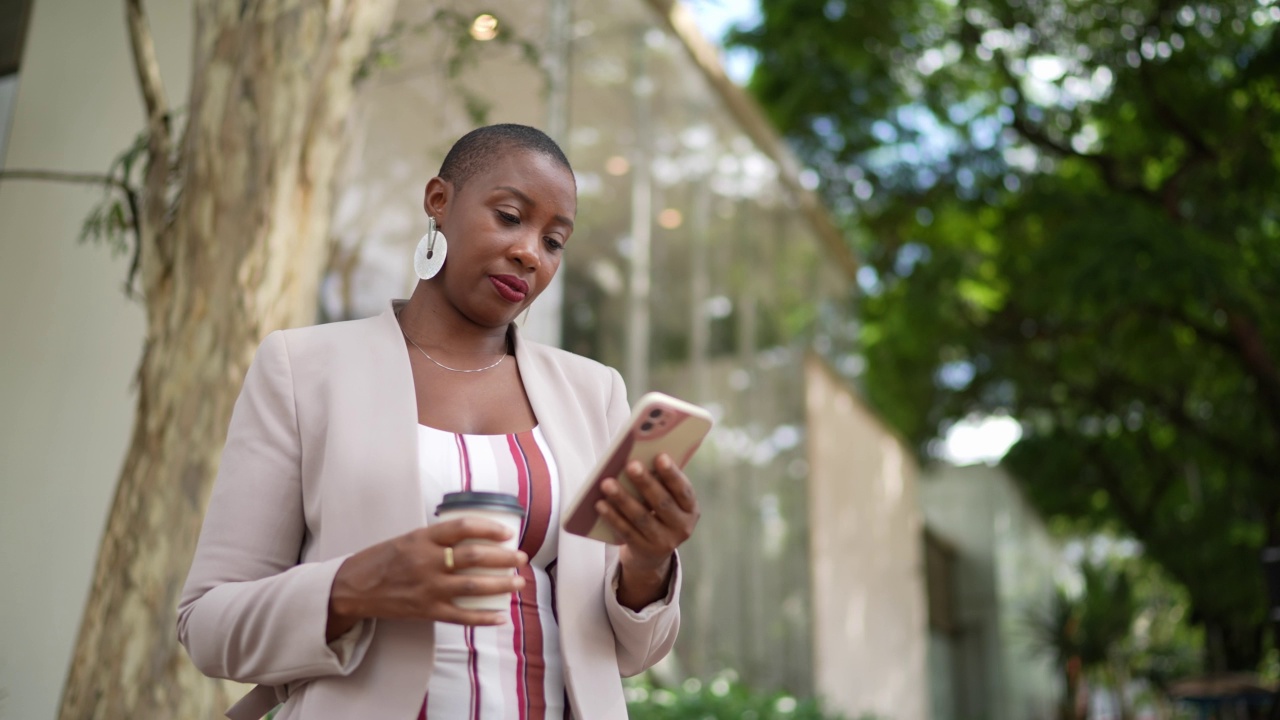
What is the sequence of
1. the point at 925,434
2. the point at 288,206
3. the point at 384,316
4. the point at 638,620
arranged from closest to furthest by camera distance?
the point at 638,620 < the point at 384,316 < the point at 288,206 < the point at 925,434

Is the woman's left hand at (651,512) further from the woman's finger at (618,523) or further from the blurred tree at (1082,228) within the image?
the blurred tree at (1082,228)

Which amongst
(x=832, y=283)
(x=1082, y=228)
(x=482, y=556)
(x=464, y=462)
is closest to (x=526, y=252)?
(x=464, y=462)

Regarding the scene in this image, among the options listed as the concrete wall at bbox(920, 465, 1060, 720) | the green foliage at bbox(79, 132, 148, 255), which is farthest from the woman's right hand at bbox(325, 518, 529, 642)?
the concrete wall at bbox(920, 465, 1060, 720)

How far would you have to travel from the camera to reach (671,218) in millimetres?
8531

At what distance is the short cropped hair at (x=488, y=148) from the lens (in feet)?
5.66

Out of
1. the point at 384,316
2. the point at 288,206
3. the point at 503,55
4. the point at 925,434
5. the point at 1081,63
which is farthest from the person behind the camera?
the point at 925,434

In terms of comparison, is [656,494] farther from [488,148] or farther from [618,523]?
[488,148]

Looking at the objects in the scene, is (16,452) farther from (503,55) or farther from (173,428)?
(503,55)

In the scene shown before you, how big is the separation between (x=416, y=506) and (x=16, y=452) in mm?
2513

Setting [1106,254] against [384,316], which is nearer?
[384,316]

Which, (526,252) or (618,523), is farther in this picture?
(526,252)

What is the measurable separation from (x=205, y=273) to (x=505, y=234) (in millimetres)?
1918

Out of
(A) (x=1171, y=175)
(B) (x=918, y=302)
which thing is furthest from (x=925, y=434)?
(A) (x=1171, y=175)

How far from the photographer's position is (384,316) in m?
1.77
